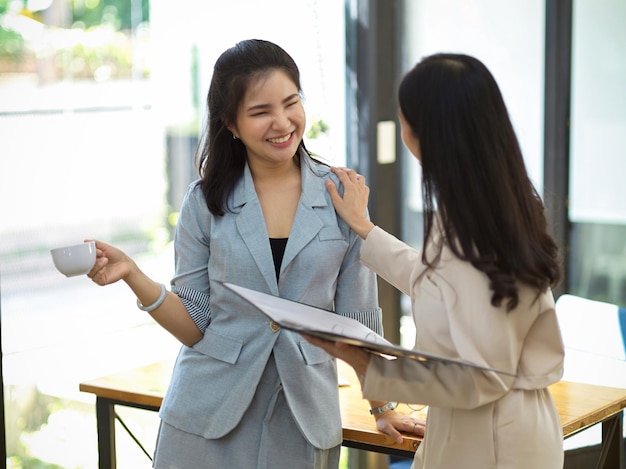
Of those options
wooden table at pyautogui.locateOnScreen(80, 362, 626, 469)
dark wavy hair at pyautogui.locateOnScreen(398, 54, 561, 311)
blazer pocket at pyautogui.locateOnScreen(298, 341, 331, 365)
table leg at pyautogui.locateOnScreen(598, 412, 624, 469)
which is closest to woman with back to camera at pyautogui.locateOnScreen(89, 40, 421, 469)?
blazer pocket at pyautogui.locateOnScreen(298, 341, 331, 365)

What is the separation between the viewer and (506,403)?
167cm

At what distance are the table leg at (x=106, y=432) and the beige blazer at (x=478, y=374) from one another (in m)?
0.97

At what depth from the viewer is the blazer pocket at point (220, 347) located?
194cm

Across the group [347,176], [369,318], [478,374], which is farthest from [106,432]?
[478,374]

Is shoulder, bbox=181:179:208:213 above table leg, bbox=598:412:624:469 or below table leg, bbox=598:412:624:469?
above

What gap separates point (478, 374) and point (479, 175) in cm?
33

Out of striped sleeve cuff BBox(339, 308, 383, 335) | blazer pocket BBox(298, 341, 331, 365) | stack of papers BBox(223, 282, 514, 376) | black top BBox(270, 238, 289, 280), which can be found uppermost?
black top BBox(270, 238, 289, 280)

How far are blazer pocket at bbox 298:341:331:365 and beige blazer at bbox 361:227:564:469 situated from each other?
0.27m

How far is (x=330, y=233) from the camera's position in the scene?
194 cm

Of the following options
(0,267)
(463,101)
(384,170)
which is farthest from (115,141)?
(463,101)

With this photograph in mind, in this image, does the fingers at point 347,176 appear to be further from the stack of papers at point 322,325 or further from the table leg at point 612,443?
the table leg at point 612,443

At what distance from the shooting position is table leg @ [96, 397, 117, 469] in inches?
94.7

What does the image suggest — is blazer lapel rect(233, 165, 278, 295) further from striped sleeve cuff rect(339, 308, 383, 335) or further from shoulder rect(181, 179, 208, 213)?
striped sleeve cuff rect(339, 308, 383, 335)

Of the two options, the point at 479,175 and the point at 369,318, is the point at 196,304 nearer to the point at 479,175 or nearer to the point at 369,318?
the point at 369,318
